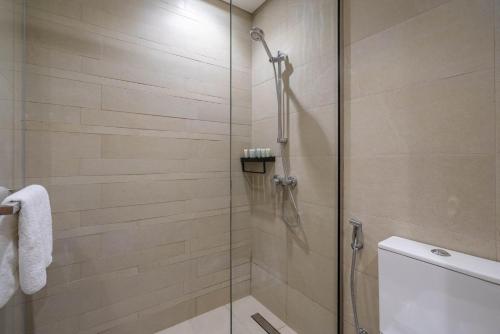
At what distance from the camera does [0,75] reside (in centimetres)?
81

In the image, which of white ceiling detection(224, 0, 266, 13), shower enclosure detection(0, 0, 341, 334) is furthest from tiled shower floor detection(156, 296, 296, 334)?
white ceiling detection(224, 0, 266, 13)

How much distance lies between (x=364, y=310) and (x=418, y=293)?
0.39m

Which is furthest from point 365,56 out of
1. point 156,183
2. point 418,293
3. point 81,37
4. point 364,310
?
point 81,37

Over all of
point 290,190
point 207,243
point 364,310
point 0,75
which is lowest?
point 364,310

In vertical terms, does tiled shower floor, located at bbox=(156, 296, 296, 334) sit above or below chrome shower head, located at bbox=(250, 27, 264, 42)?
below

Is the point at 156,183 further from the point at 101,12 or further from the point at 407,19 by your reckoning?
the point at 407,19

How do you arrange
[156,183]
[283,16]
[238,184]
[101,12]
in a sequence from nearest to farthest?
[238,184], [283,16], [101,12], [156,183]

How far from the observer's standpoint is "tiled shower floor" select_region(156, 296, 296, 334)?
3.54 feet

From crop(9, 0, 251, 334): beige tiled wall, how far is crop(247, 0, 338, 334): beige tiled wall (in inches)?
6.2

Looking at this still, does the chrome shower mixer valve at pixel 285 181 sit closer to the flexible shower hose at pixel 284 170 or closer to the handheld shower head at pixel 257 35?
the flexible shower hose at pixel 284 170

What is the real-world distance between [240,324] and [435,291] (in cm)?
84

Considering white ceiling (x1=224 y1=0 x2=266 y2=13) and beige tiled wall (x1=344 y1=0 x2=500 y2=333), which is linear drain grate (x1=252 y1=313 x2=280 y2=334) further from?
white ceiling (x1=224 y1=0 x2=266 y2=13)

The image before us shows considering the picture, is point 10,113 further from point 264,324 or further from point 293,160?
point 264,324

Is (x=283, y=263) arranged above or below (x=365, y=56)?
below
